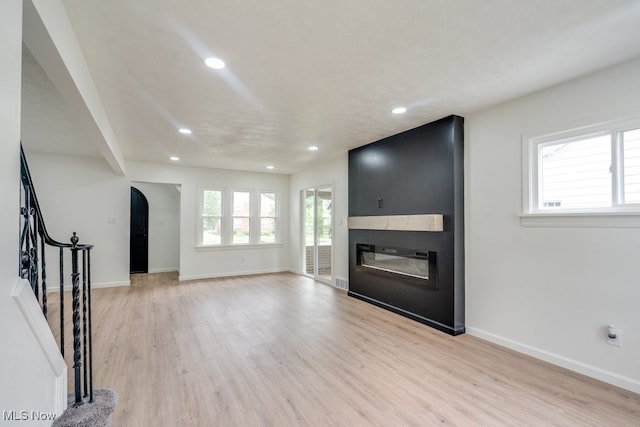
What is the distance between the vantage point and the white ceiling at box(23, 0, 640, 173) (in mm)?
1879

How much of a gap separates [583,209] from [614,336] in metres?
1.08

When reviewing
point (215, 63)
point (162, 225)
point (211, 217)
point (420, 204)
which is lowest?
point (162, 225)

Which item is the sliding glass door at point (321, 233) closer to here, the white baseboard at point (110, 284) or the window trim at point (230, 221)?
the window trim at point (230, 221)

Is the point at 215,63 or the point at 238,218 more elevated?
the point at 215,63

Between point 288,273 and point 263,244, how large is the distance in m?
0.97

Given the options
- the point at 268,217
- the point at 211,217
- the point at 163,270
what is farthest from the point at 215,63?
the point at 163,270

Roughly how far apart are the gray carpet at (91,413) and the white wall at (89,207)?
5.06 meters

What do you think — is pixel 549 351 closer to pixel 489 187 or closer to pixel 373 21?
pixel 489 187

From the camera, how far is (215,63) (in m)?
2.48

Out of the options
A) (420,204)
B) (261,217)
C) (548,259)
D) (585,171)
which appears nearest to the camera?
(585,171)

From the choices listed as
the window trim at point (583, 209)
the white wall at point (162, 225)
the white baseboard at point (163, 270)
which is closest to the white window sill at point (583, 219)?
the window trim at point (583, 209)

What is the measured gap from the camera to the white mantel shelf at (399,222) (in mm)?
3770

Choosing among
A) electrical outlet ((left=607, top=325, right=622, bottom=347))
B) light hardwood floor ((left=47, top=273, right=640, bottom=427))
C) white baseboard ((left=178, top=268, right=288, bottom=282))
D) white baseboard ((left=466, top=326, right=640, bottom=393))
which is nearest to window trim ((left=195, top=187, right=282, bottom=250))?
white baseboard ((left=178, top=268, right=288, bottom=282))

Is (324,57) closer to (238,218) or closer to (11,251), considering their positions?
(11,251)
